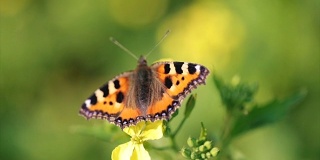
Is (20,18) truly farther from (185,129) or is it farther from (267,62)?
(267,62)

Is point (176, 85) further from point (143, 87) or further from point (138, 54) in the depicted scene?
point (138, 54)

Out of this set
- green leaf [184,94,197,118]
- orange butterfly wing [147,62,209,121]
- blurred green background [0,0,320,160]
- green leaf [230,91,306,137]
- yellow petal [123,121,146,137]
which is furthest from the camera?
blurred green background [0,0,320,160]

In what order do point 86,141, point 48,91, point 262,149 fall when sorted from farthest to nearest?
point 48,91
point 86,141
point 262,149

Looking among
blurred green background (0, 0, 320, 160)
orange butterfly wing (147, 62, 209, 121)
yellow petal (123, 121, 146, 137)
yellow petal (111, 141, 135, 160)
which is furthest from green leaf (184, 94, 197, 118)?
blurred green background (0, 0, 320, 160)

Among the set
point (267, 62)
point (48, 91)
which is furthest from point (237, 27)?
point (48, 91)

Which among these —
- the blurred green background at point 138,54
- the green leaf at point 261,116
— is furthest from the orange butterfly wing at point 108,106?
the blurred green background at point 138,54

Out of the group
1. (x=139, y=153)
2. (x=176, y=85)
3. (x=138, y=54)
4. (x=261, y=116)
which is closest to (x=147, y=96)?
(x=176, y=85)

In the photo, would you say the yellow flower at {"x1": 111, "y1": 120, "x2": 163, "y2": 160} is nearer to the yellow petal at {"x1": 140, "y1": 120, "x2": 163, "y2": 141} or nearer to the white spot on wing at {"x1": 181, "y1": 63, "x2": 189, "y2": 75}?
the yellow petal at {"x1": 140, "y1": 120, "x2": 163, "y2": 141}
